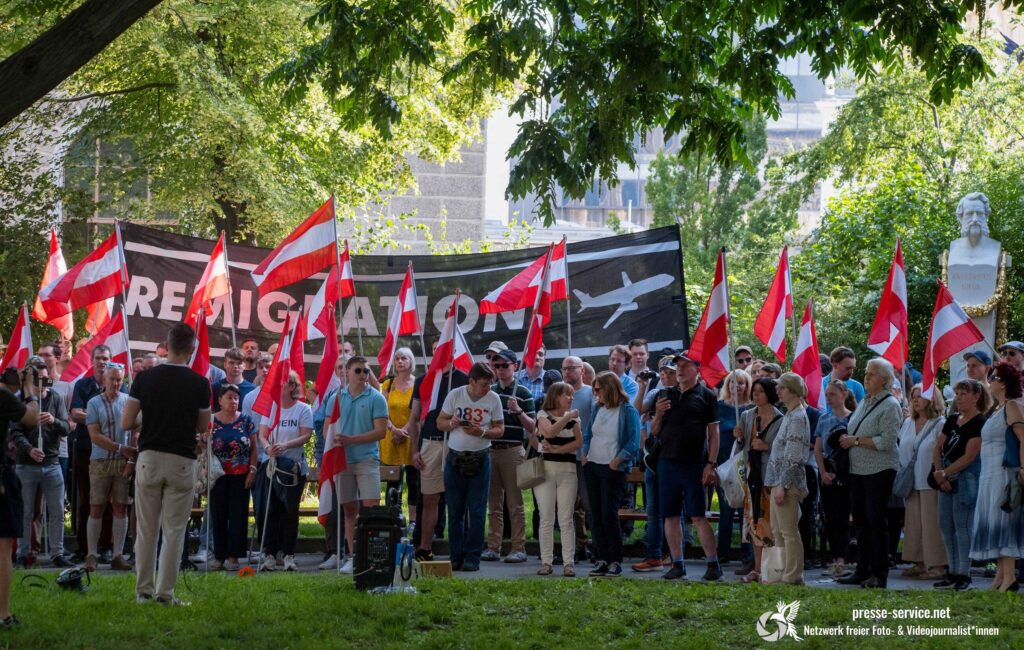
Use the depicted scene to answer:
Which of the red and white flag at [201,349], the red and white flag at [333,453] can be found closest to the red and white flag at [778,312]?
the red and white flag at [333,453]

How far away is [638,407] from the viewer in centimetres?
1457

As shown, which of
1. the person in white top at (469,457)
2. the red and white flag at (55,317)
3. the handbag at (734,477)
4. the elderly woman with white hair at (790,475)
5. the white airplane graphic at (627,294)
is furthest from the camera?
the white airplane graphic at (627,294)

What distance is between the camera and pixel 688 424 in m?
12.3

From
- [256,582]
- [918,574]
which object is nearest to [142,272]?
[256,582]

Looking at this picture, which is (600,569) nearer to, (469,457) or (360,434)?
(469,457)

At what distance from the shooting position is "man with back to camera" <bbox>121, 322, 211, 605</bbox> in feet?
32.0

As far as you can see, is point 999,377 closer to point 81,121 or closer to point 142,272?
point 142,272

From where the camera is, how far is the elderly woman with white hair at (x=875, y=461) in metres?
11.5

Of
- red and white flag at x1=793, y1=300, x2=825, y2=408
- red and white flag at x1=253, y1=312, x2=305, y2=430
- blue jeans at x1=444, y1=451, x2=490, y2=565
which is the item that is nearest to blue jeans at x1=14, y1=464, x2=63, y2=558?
red and white flag at x1=253, y1=312, x2=305, y2=430

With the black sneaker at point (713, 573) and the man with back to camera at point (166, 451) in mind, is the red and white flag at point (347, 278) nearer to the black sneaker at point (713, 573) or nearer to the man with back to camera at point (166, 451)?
the man with back to camera at point (166, 451)

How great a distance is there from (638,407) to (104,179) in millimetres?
14169

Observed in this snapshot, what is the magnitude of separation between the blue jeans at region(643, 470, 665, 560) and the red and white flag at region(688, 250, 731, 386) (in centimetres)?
127

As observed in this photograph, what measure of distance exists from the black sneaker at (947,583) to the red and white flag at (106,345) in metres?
Result: 8.63

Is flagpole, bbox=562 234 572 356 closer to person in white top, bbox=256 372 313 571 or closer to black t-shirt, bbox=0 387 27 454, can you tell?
person in white top, bbox=256 372 313 571
